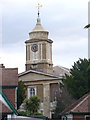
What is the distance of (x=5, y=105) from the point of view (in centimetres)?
3200

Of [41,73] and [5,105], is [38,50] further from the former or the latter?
[5,105]

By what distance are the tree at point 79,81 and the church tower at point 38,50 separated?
70.1ft

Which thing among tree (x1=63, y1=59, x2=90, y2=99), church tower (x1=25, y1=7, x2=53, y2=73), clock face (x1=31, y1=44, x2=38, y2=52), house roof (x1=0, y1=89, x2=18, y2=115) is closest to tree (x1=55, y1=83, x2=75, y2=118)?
tree (x1=63, y1=59, x2=90, y2=99)

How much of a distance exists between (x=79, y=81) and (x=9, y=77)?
610 inches

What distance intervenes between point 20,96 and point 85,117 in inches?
874

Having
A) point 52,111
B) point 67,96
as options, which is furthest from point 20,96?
point 52,111

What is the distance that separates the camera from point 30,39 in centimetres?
7544

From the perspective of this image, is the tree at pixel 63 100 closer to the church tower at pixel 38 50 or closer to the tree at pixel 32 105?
the tree at pixel 32 105

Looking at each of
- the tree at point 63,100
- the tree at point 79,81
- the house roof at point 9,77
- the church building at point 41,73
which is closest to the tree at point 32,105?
the tree at point 63,100

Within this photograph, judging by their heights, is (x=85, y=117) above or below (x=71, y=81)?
below

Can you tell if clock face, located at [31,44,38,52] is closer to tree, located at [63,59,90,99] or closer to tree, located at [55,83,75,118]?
tree, located at [55,83,75,118]

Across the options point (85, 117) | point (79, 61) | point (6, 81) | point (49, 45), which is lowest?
point (85, 117)

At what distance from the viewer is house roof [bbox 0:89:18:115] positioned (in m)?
31.3

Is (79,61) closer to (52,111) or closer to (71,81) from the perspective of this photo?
(71,81)
